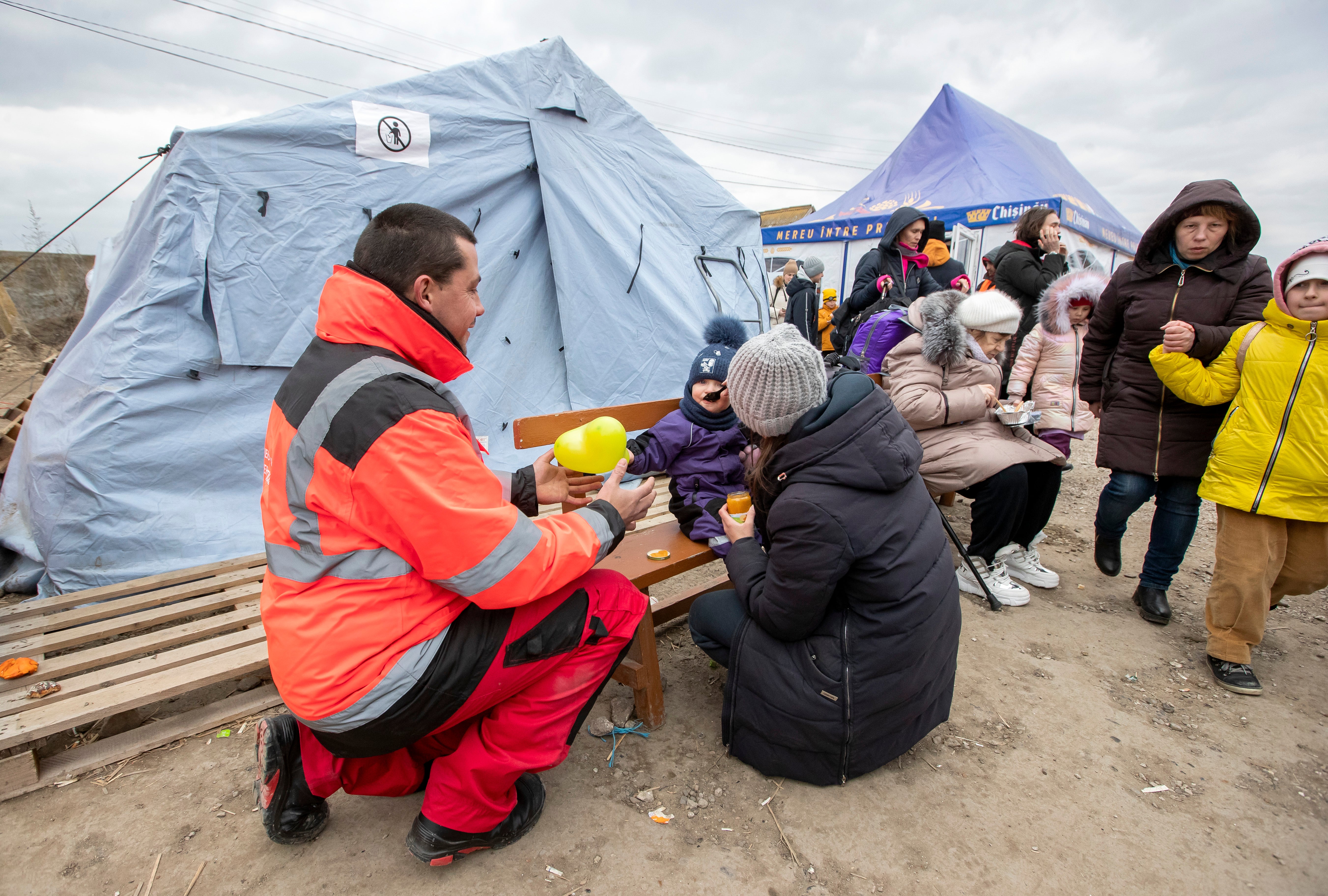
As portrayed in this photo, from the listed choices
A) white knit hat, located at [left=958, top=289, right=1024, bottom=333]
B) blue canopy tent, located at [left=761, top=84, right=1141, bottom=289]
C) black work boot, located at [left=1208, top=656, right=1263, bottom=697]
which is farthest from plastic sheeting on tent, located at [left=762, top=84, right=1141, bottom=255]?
black work boot, located at [left=1208, top=656, right=1263, bottom=697]

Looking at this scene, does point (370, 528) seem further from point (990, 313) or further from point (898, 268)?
point (898, 268)

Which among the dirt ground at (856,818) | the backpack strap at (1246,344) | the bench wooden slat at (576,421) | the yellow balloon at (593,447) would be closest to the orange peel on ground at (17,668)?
the dirt ground at (856,818)

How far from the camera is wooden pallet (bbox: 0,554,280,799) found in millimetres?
1916

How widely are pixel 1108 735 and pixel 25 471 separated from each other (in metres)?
4.87

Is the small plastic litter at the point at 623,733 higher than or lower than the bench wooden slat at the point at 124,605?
lower

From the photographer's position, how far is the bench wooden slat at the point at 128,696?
1.86 meters

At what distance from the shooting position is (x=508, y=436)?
14.0 feet

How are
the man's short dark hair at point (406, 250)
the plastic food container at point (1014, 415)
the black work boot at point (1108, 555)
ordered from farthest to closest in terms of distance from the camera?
the black work boot at point (1108, 555) < the plastic food container at point (1014, 415) < the man's short dark hair at point (406, 250)

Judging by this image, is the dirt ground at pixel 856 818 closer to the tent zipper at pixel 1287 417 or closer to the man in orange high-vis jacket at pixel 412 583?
the man in orange high-vis jacket at pixel 412 583

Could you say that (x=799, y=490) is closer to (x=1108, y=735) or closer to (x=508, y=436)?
(x=1108, y=735)

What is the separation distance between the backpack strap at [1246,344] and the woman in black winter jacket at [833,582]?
1539 millimetres

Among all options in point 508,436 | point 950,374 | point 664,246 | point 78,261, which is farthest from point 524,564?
point 78,261

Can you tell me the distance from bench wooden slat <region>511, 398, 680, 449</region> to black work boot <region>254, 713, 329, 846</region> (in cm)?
113

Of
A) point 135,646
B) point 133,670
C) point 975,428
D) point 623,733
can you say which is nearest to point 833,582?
point 623,733
